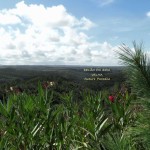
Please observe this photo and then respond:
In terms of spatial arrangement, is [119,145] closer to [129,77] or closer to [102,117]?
[129,77]

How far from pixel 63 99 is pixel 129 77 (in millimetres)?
4034

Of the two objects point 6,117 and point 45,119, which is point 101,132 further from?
point 6,117

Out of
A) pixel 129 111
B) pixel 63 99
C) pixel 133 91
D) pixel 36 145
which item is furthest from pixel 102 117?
pixel 133 91

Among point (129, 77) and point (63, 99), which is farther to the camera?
point (63, 99)

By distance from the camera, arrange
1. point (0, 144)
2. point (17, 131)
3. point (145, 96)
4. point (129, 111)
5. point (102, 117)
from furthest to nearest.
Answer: point (129, 111), point (102, 117), point (17, 131), point (0, 144), point (145, 96)

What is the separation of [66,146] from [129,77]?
7.57ft

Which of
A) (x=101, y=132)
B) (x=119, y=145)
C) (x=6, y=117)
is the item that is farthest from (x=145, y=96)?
(x=6, y=117)

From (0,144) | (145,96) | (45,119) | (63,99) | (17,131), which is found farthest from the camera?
(63,99)

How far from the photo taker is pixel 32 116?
4.15 m

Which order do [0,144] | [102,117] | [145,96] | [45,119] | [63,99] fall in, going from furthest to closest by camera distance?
[63,99]
[102,117]
[45,119]
[0,144]
[145,96]

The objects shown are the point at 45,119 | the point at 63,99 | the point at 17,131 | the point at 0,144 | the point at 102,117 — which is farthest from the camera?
the point at 63,99

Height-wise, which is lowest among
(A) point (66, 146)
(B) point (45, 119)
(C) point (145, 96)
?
(A) point (66, 146)

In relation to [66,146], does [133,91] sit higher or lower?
higher

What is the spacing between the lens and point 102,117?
185 inches
